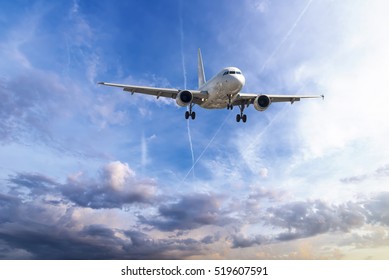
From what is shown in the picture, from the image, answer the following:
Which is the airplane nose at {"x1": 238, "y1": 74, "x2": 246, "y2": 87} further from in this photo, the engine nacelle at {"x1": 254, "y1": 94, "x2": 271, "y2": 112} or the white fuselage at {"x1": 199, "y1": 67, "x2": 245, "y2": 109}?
the engine nacelle at {"x1": 254, "y1": 94, "x2": 271, "y2": 112}

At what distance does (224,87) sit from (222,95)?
5.88 ft

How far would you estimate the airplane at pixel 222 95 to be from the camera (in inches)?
1789

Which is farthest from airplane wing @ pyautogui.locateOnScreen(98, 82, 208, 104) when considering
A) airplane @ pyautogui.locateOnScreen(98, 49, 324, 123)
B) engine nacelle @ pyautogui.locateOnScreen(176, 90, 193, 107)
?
engine nacelle @ pyautogui.locateOnScreen(176, 90, 193, 107)

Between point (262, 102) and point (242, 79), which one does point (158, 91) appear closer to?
point (242, 79)

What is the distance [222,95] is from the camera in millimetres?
47344

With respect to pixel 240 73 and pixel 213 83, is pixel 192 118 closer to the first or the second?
pixel 213 83

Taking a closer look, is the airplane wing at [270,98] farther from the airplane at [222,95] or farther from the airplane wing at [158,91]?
the airplane wing at [158,91]

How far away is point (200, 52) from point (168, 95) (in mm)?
49498

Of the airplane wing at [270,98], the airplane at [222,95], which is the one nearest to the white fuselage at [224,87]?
the airplane at [222,95]

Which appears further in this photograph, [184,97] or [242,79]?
[184,97]

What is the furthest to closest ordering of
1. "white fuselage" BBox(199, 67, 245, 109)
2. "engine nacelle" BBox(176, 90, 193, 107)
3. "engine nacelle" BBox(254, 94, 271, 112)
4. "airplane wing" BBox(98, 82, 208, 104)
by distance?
"airplane wing" BBox(98, 82, 208, 104) → "engine nacelle" BBox(254, 94, 271, 112) → "engine nacelle" BBox(176, 90, 193, 107) → "white fuselage" BBox(199, 67, 245, 109)

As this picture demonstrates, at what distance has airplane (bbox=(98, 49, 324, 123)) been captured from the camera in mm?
45438

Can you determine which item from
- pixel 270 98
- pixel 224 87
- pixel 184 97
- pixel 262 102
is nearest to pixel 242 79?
pixel 224 87
